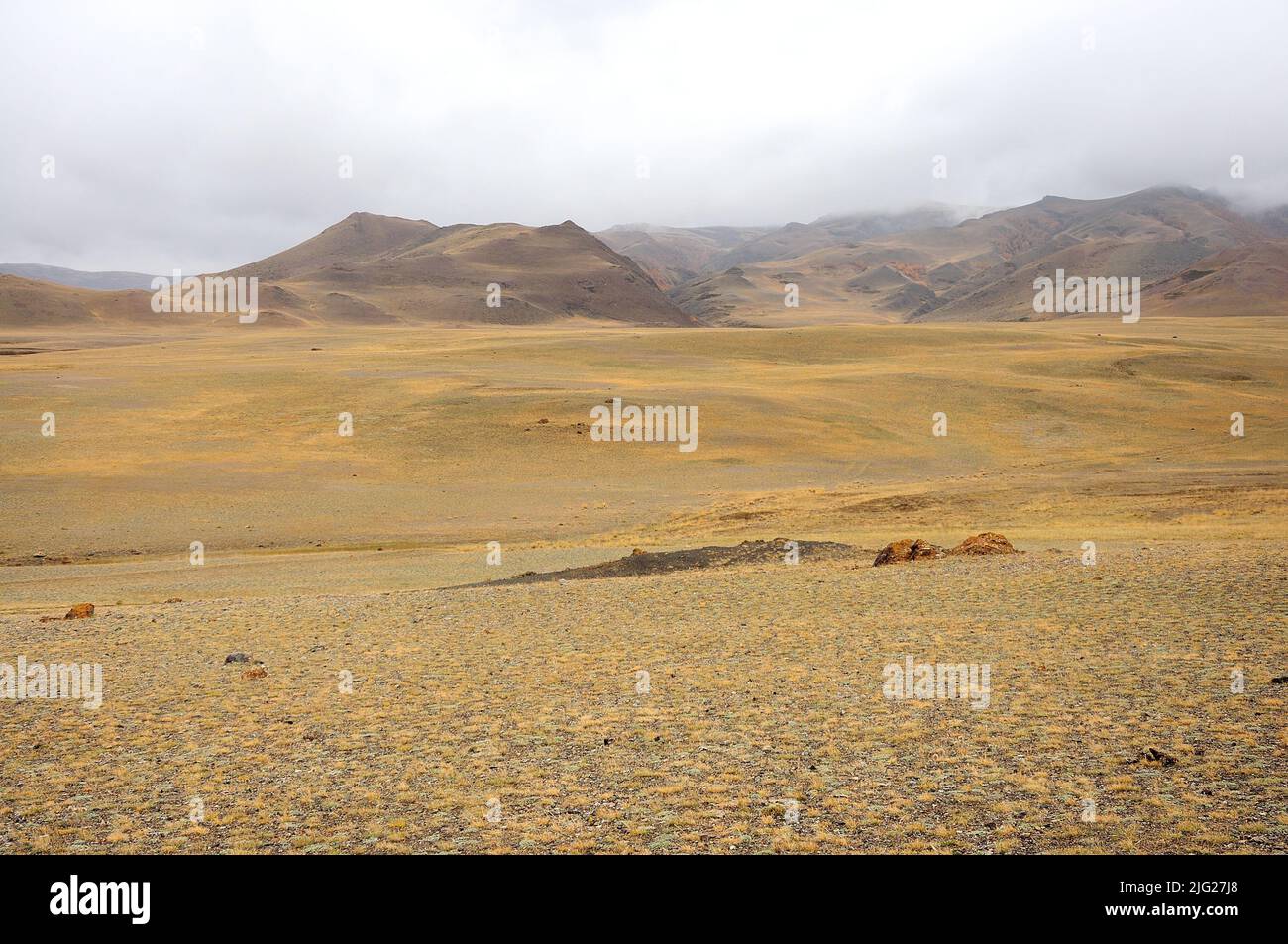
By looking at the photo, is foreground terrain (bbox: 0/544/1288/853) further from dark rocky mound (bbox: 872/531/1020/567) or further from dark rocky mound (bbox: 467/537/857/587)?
dark rocky mound (bbox: 467/537/857/587)

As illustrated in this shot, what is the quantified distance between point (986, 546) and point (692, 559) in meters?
6.43

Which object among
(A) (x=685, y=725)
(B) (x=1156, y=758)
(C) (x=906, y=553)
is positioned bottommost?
(A) (x=685, y=725)

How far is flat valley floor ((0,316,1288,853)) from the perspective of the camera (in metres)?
7.97

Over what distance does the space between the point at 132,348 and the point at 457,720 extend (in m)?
101

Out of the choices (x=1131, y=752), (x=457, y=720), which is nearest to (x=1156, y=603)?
(x=1131, y=752)

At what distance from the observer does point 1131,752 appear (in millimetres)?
8938

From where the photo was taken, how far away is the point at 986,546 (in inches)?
824

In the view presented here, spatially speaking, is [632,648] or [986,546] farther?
[986,546]

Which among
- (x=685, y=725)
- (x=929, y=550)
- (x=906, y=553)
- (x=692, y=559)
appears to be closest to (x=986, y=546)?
(x=929, y=550)

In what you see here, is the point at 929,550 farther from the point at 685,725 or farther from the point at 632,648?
the point at 685,725

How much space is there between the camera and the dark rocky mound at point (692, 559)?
851 inches

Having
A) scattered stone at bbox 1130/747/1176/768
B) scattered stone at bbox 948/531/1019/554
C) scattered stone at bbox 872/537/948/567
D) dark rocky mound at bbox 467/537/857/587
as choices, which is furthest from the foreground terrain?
dark rocky mound at bbox 467/537/857/587
